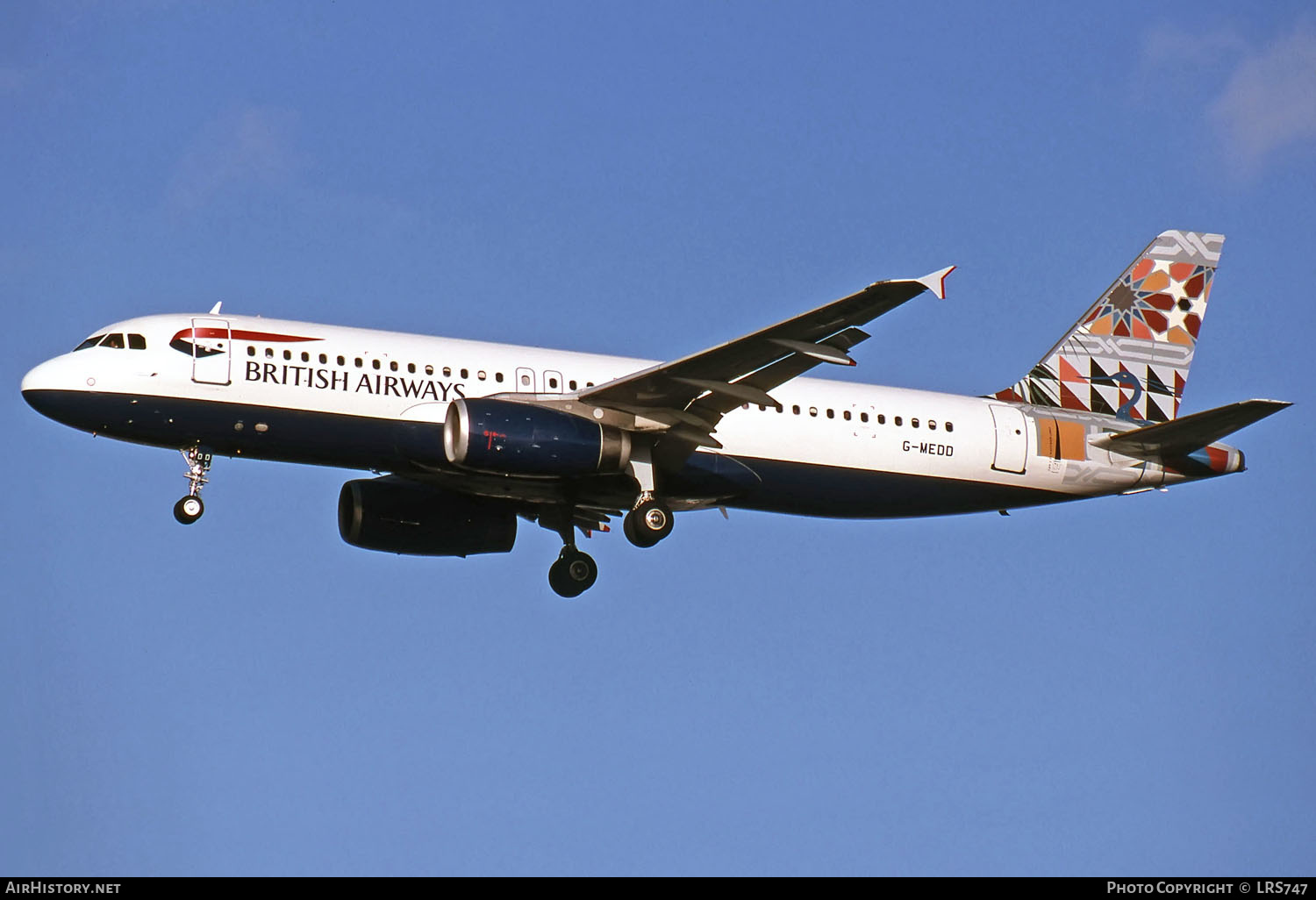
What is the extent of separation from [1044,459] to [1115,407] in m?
3.31

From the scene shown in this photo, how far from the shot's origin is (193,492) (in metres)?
39.3

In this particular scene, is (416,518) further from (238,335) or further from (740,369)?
(740,369)

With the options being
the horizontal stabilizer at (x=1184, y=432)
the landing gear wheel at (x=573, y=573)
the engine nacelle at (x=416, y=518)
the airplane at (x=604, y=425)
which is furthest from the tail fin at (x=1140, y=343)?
the engine nacelle at (x=416, y=518)

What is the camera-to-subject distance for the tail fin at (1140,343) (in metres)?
45.8

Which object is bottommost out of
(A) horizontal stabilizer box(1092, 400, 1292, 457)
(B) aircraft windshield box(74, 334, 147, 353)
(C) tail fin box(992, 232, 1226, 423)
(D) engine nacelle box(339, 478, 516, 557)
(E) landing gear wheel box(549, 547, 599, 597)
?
(E) landing gear wheel box(549, 547, 599, 597)

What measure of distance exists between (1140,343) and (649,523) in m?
14.6

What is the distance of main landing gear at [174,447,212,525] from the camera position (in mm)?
39062

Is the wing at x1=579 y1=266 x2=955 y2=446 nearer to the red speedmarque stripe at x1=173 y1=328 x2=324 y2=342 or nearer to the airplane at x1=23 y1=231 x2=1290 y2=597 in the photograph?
the airplane at x1=23 y1=231 x2=1290 y2=597

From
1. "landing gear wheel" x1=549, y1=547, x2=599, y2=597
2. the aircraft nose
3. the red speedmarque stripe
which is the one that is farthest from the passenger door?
the aircraft nose

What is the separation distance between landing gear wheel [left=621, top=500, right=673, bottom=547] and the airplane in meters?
0.05

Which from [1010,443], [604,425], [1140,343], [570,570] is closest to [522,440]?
[604,425]

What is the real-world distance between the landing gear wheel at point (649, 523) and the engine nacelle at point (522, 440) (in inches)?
59.3
